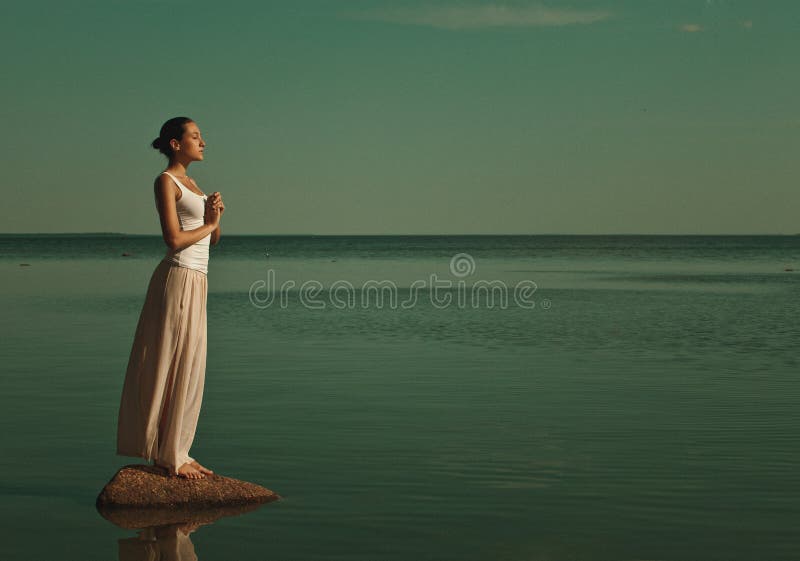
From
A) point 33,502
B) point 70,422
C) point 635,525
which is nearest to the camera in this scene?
point 635,525

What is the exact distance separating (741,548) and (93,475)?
445 centimetres

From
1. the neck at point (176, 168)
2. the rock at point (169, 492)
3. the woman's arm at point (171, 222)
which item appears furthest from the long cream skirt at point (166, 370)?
the neck at point (176, 168)

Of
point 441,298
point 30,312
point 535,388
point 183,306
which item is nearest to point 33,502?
point 183,306

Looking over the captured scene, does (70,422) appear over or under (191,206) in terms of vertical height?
under

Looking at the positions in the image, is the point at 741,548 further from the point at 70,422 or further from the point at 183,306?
the point at 70,422

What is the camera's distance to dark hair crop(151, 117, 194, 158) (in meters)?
6.61

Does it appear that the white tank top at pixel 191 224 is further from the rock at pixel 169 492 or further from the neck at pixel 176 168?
the rock at pixel 169 492

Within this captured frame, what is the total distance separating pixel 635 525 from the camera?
20.4ft

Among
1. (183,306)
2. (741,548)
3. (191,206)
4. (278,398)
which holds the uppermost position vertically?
(191,206)

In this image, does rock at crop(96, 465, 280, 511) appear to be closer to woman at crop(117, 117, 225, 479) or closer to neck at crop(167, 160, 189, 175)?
woman at crop(117, 117, 225, 479)

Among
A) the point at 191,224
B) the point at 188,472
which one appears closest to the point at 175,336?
the point at 191,224

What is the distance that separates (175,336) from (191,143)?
122 cm

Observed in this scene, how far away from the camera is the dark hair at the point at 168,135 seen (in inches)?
260

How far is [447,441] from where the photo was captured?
885 cm
